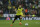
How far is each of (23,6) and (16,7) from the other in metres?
1.10

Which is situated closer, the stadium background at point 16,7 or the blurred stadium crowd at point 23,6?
the stadium background at point 16,7

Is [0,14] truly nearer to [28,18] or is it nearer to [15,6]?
[15,6]

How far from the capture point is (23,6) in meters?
17.0

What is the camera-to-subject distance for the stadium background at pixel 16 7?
16234mm

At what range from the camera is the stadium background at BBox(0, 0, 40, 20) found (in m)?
16.2

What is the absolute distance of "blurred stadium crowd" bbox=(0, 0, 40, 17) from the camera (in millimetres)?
16362

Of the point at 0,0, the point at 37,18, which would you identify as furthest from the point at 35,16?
the point at 0,0

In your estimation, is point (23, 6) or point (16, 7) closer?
point (16, 7)

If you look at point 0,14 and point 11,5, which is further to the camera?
point 11,5

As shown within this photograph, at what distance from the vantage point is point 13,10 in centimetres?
1647

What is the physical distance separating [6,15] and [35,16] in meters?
4.03

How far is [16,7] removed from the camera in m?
16.7

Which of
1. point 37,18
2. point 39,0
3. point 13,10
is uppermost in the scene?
point 39,0

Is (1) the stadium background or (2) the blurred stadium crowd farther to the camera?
(2) the blurred stadium crowd
